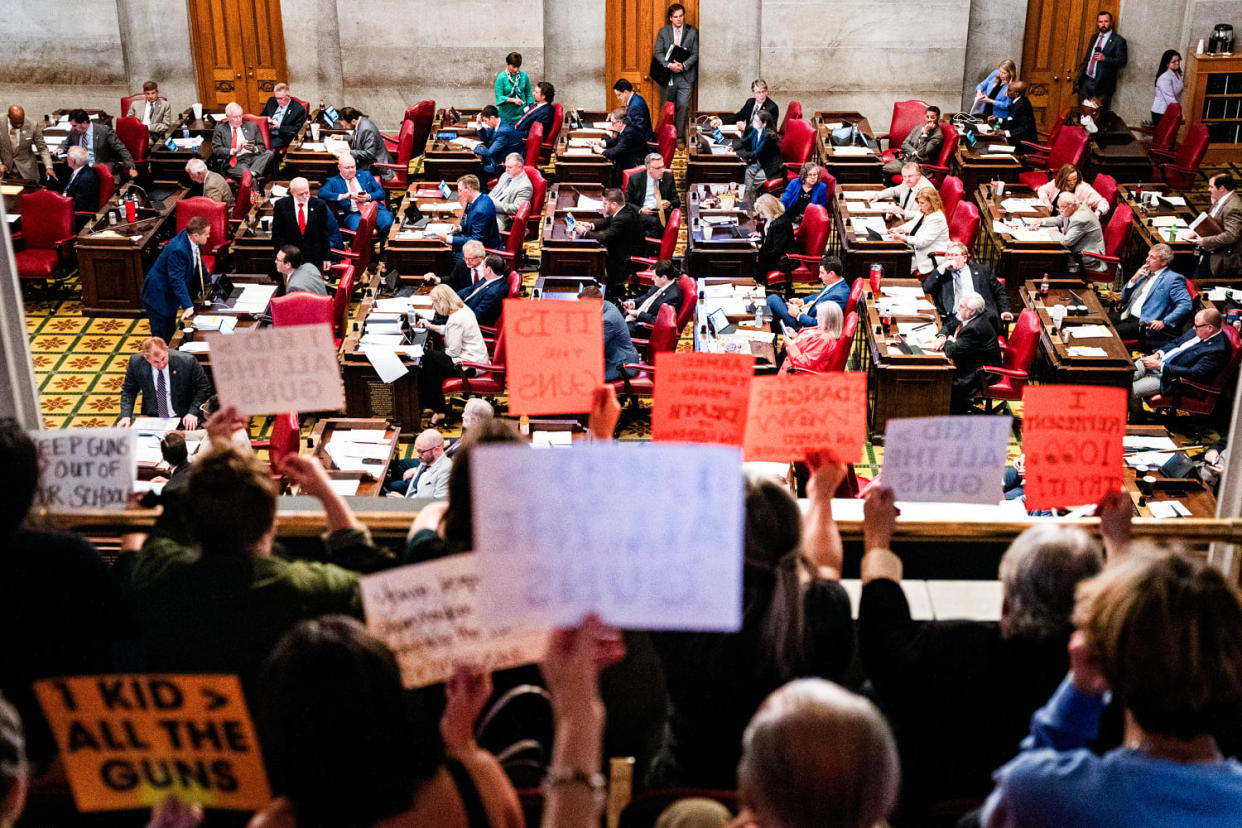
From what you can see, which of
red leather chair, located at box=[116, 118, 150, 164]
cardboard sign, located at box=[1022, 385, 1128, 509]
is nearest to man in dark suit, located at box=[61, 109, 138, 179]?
red leather chair, located at box=[116, 118, 150, 164]

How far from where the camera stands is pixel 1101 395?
3543mm

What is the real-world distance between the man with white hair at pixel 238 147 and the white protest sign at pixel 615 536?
1145cm

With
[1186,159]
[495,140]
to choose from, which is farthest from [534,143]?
[1186,159]

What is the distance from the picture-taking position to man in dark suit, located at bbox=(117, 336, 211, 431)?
855cm

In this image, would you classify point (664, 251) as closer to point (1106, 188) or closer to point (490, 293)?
point (490, 293)

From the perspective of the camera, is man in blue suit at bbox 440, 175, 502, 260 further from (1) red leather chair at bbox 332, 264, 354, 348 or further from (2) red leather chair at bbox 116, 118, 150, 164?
(2) red leather chair at bbox 116, 118, 150, 164

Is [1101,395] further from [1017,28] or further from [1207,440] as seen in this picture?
[1017,28]

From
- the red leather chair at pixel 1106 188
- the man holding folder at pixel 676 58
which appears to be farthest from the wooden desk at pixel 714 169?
the red leather chair at pixel 1106 188

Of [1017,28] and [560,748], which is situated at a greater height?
[1017,28]

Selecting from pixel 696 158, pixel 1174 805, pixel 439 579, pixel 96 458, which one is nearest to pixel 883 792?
pixel 1174 805

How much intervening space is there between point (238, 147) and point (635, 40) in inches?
218

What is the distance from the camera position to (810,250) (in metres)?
11.3

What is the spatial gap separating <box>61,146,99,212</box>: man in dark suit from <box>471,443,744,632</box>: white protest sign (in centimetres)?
1085

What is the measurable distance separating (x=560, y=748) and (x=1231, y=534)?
78.1 inches
